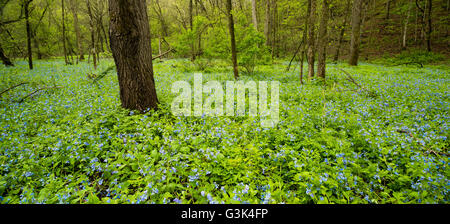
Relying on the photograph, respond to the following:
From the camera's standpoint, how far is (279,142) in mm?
3148

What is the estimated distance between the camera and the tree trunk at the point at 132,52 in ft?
11.8

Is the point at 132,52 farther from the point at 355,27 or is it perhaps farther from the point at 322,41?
the point at 355,27

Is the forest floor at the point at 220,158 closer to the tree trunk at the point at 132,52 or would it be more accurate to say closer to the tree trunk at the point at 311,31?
the tree trunk at the point at 132,52

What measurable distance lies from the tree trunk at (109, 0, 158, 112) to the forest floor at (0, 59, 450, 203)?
1.36ft

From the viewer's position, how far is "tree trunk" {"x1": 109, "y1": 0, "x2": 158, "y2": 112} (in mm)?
3598

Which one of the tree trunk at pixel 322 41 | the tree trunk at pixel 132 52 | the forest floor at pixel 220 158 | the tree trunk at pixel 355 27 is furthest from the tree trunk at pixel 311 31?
the tree trunk at pixel 355 27

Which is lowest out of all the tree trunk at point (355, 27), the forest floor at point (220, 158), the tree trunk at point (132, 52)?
the forest floor at point (220, 158)

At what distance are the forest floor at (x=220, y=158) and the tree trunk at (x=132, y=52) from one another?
415 mm

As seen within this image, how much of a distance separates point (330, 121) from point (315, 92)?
2307mm

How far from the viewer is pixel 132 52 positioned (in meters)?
3.81

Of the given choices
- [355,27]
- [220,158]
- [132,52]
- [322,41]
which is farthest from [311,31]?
[355,27]
